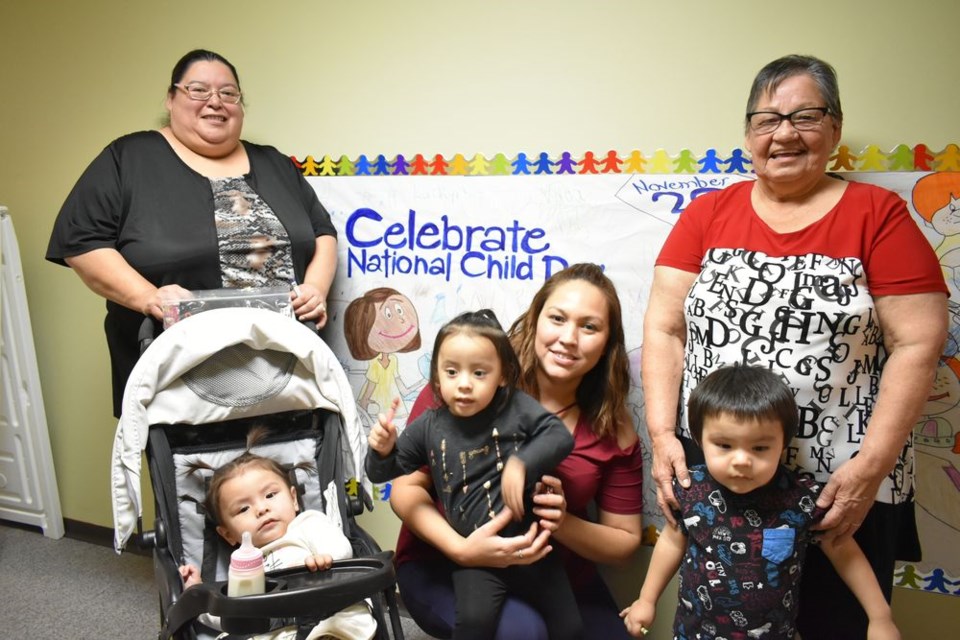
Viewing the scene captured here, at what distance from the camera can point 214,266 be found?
2.09m

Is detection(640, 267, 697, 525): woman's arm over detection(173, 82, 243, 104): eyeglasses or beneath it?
beneath

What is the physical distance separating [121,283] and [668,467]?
147 cm

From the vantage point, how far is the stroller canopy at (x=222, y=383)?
66.9 inches

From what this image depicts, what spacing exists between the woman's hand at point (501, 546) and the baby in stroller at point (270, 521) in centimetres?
28

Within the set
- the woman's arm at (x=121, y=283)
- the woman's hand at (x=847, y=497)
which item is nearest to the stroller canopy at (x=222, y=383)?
the woman's arm at (x=121, y=283)

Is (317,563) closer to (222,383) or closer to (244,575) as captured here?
(244,575)

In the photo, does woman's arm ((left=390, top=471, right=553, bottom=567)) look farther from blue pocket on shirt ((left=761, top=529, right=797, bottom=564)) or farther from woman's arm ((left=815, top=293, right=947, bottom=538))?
woman's arm ((left=815, top=293, right=947, bottom=538))

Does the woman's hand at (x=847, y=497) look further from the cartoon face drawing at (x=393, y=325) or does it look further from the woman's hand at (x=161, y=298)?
the woman's hand at (x=161, y=298)

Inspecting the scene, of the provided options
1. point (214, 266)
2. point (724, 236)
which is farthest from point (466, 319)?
point (214, 266)

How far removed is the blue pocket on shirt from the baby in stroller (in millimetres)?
832

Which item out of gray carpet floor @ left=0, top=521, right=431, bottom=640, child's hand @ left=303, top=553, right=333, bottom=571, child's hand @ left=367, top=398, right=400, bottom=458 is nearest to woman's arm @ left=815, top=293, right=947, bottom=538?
child's hand @ left=367, top=398, right=400, bottom=458

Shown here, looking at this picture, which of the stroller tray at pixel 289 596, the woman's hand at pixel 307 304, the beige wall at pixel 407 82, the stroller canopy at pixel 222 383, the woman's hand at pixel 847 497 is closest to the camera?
the stroller tray at pixel 289 596

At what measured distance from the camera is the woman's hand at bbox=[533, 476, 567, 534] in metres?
1.58

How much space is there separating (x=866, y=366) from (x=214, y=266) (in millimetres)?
1652
